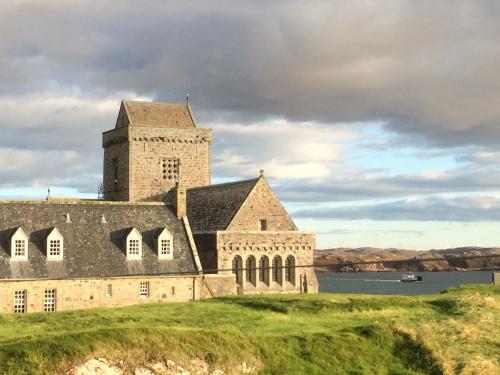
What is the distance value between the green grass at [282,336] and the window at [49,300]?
819 centimetres

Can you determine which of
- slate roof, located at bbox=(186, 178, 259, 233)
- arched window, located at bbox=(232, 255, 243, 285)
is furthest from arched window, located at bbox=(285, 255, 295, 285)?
slate roof, located at bbox=(186, 178, 259, 233)

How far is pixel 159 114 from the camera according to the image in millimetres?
73625

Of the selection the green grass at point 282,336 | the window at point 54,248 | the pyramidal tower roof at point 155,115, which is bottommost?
the green grass at point 282,336

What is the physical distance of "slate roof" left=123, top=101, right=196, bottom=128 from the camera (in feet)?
238

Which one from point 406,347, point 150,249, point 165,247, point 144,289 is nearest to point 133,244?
point 150,249

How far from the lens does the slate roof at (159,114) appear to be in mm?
72438

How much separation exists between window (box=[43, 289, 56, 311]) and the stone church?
58 mm

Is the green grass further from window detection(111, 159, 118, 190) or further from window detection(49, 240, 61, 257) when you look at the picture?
window detection(111, 159, 118, 190)

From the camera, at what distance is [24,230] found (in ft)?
164

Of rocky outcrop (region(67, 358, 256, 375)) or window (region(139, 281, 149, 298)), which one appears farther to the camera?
window (region(139, 281, 149, 298))

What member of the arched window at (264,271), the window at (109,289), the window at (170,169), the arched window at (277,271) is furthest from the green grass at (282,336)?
the window at (170,169)

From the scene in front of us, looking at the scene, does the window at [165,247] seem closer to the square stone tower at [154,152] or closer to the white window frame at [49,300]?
the white window frame at [49,300]

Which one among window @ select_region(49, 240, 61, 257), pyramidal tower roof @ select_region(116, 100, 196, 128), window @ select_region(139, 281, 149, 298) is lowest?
window @ select_region(139, 281, 149, 298)

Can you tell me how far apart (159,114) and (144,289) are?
26178mm
